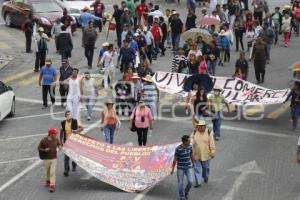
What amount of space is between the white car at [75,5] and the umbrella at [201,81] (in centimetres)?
1482

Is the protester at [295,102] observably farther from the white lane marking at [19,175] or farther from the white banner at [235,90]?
the white lane marking at [19,175]

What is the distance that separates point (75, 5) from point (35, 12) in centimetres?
353

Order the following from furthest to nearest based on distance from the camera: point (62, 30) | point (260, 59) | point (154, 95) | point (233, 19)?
point (233, 19)
point (62, 30)
point (260, 59)
point (154, 95)

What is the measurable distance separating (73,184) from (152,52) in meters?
13.9

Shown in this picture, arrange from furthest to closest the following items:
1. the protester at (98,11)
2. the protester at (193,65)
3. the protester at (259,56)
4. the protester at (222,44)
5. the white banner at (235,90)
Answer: the protester at (98,11) < the protester at (222,44) < the protester at (259,56) < the protester at (193,65) < the white banner at (235,90)

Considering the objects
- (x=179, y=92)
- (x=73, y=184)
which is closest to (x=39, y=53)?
(x=179, y=92)

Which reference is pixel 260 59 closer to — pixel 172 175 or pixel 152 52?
pixel 152 52

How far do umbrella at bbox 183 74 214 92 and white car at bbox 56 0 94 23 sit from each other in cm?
1482

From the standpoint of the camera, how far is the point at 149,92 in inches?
875

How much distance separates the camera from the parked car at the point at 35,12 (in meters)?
35.5

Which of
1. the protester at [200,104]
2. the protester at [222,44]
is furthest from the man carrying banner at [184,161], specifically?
the protester at [222,44]

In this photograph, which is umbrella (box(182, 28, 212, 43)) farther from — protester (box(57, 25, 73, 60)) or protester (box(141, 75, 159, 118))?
protester (box(141, 75, 159, 118))

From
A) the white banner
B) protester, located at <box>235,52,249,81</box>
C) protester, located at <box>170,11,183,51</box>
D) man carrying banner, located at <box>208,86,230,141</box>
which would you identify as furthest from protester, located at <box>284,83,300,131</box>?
protester, located at <box>170,11,183,51</box>

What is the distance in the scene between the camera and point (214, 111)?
2108cm
